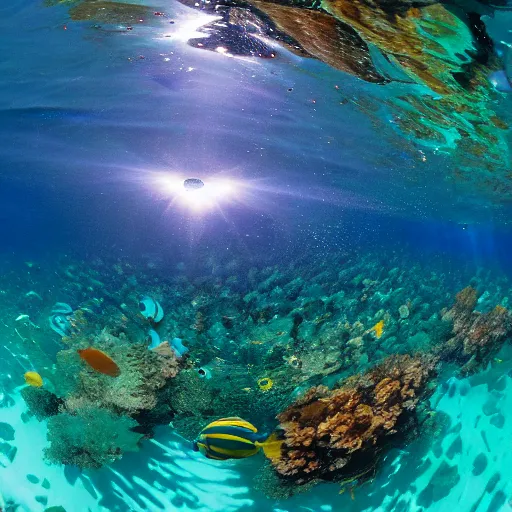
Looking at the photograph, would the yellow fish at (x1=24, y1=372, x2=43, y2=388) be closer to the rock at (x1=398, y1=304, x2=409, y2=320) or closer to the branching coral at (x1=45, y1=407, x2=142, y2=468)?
the branching coral at (x1=45, y1=407, x2=142, y2=468)

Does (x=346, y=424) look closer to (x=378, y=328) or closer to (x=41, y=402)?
(x=378, y=328)

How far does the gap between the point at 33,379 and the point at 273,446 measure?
3.84 metres

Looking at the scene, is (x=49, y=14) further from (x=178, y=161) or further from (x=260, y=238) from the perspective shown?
(x=260, y=238)

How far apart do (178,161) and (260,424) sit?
525 centimetres

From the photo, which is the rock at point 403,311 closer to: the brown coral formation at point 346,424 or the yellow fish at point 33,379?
the brown coral formation at point 346,424

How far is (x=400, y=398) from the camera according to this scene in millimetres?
6758

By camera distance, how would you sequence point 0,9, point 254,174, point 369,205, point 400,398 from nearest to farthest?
point 0,9
point 400,398
point 254,174
point 369,205

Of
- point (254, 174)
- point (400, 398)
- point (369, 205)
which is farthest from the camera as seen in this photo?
point (369, 205)

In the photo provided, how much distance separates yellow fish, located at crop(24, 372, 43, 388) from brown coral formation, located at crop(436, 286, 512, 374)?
766cm

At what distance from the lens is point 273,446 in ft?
18.6

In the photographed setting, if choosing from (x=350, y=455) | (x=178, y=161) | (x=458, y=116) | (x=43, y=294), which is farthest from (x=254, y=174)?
(x=350, y=455)

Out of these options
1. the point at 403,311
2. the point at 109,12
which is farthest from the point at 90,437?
the point at 403,311

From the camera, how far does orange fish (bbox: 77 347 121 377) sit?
5.29m

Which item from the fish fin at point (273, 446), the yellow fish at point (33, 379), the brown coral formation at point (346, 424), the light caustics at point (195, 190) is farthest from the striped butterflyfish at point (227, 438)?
the light caustics at point (195, 190)
